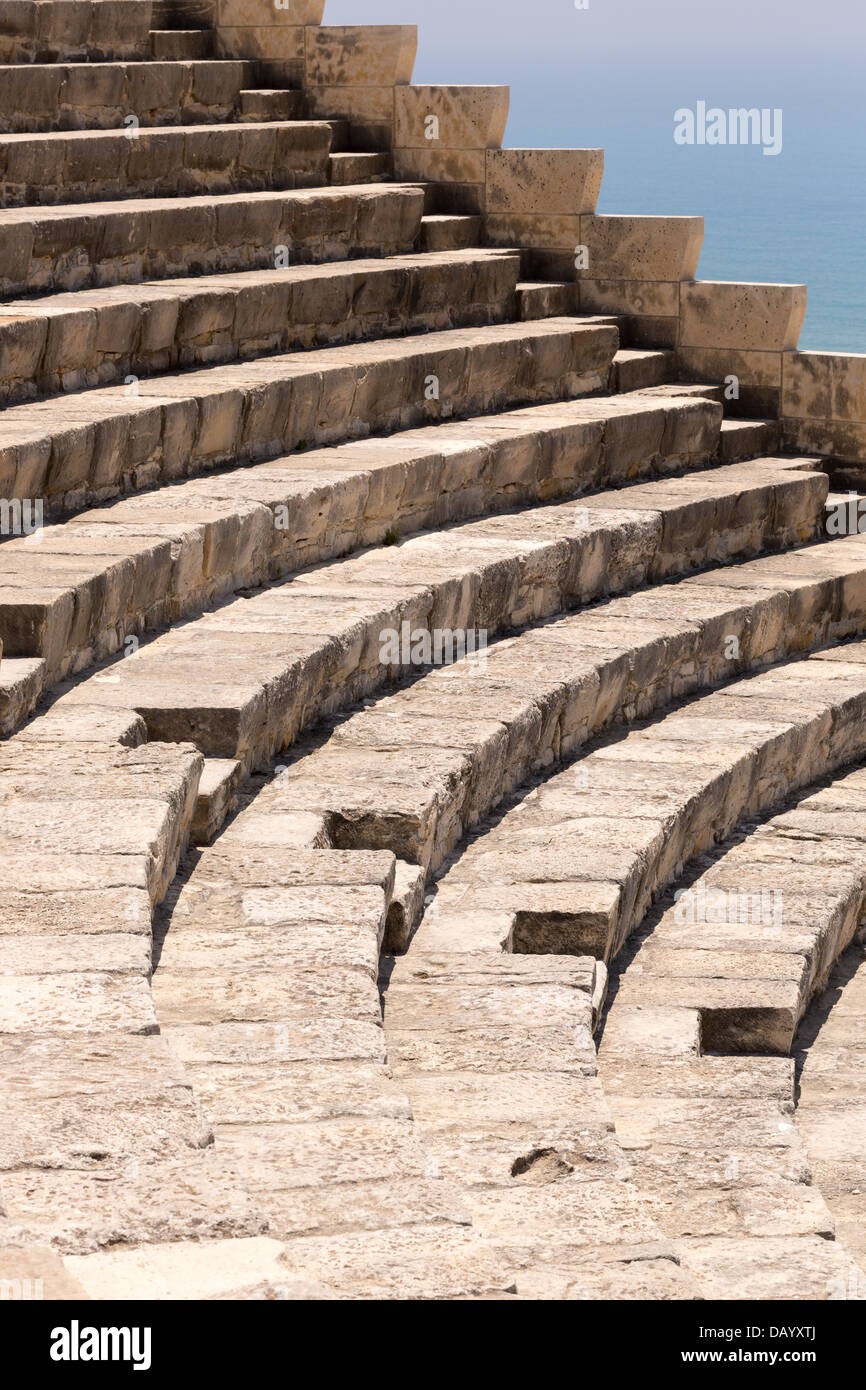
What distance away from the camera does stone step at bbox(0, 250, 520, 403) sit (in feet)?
29.7

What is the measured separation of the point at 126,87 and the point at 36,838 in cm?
802

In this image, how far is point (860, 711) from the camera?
379 inches

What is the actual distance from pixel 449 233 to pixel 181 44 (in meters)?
2.44

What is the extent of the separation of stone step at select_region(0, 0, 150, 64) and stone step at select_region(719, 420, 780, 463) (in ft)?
16.4

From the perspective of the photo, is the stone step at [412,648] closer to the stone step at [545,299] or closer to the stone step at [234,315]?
the stone step at [234,315]

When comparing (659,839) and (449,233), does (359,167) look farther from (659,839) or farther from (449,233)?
(659,839)

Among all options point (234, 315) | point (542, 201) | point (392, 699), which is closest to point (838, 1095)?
point (392, 699)

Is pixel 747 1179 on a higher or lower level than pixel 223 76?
lower

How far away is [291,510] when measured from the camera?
8.62 meters

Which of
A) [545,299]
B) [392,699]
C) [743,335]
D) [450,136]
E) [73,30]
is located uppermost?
[73,30]

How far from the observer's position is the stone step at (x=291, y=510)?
6938mm

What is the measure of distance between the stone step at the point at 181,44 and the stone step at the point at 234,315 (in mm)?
2527
